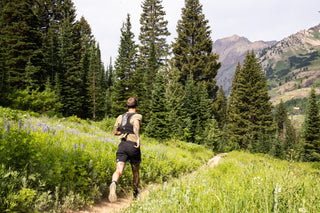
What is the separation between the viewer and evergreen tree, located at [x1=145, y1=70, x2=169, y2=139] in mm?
16328

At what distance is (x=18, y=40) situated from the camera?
22109 millimetres

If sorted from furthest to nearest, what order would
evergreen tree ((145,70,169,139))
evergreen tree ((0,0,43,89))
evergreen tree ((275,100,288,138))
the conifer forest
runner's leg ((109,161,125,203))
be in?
evergreen tree ((275,100,288,138)) < evergreen tree ((0,0,43,89)) < evergreen tree ((145,70,169,139)) < the conifer forest < runner's leg ((109,161,125,203))

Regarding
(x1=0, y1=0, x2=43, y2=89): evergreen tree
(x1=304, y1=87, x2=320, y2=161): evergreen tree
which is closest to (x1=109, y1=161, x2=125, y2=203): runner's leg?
(x1=0, y1=0, x2=43, y2=89): evergreen tree

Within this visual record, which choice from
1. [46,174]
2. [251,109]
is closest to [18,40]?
[46,174]

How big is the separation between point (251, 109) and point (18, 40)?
4175 cm

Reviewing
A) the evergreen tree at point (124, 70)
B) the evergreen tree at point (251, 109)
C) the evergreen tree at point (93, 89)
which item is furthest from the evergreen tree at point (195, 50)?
the evergreen tree at point (93, 89)

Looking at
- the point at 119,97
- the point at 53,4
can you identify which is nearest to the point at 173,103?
the point at 119,97

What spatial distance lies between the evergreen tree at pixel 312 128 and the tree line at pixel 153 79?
149mm

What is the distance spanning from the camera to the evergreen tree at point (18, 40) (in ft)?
71.9

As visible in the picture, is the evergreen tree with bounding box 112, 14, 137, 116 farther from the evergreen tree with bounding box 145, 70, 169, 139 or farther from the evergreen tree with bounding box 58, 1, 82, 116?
the evergreen tree with bounding box 58, 1, 82, 116

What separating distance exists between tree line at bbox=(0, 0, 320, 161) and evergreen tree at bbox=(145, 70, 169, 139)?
3.6 inches

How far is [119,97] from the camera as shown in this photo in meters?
24.0

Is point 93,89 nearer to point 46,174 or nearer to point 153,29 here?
point 153,29

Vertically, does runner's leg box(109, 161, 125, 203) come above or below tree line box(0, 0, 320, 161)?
below
